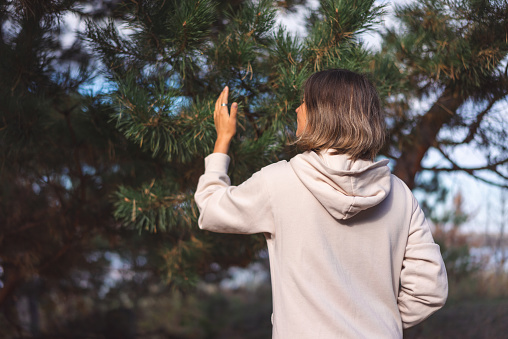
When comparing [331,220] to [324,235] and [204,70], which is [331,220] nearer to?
[324,235]

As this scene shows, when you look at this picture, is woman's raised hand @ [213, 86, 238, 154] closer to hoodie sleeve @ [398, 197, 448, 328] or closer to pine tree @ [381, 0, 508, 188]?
hoodie sleeve @ [398, 197, 448, 328]

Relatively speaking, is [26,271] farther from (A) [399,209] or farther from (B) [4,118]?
(A) [399,209]

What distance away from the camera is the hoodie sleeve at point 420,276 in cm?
123

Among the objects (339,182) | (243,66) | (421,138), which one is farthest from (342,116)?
(421,138)

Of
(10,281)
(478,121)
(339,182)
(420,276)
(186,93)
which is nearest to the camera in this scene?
(339,182)

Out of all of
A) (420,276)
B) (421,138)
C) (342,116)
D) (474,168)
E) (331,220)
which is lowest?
(420,276)

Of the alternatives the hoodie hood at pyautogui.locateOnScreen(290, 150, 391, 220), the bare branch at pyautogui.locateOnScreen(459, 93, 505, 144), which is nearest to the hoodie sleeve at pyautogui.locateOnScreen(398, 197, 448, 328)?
the hoodie hood at pyautogui.locateOnScreen(290, 150, 391, 220)

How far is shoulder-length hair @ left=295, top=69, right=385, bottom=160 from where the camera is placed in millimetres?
1148

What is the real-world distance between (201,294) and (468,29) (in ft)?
17.6

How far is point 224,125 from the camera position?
4.25 ft

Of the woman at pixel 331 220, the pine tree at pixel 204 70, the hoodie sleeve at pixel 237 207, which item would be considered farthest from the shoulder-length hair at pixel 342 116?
the pine tree at pixel 204 70

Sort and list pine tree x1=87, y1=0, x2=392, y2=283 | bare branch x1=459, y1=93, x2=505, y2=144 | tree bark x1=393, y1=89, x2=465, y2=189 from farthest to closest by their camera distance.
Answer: tree bark x1=393, y1=89, x2=465, y2=189 → bare branch x1=459, y1=93, x2=505, y2=144 → pine tree x1=87, y1=0, x2=392, y2=283

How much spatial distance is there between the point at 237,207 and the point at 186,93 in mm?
729

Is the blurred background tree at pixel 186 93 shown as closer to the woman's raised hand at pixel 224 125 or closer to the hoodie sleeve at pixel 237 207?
the woman's raised hand at pixel 224 125
